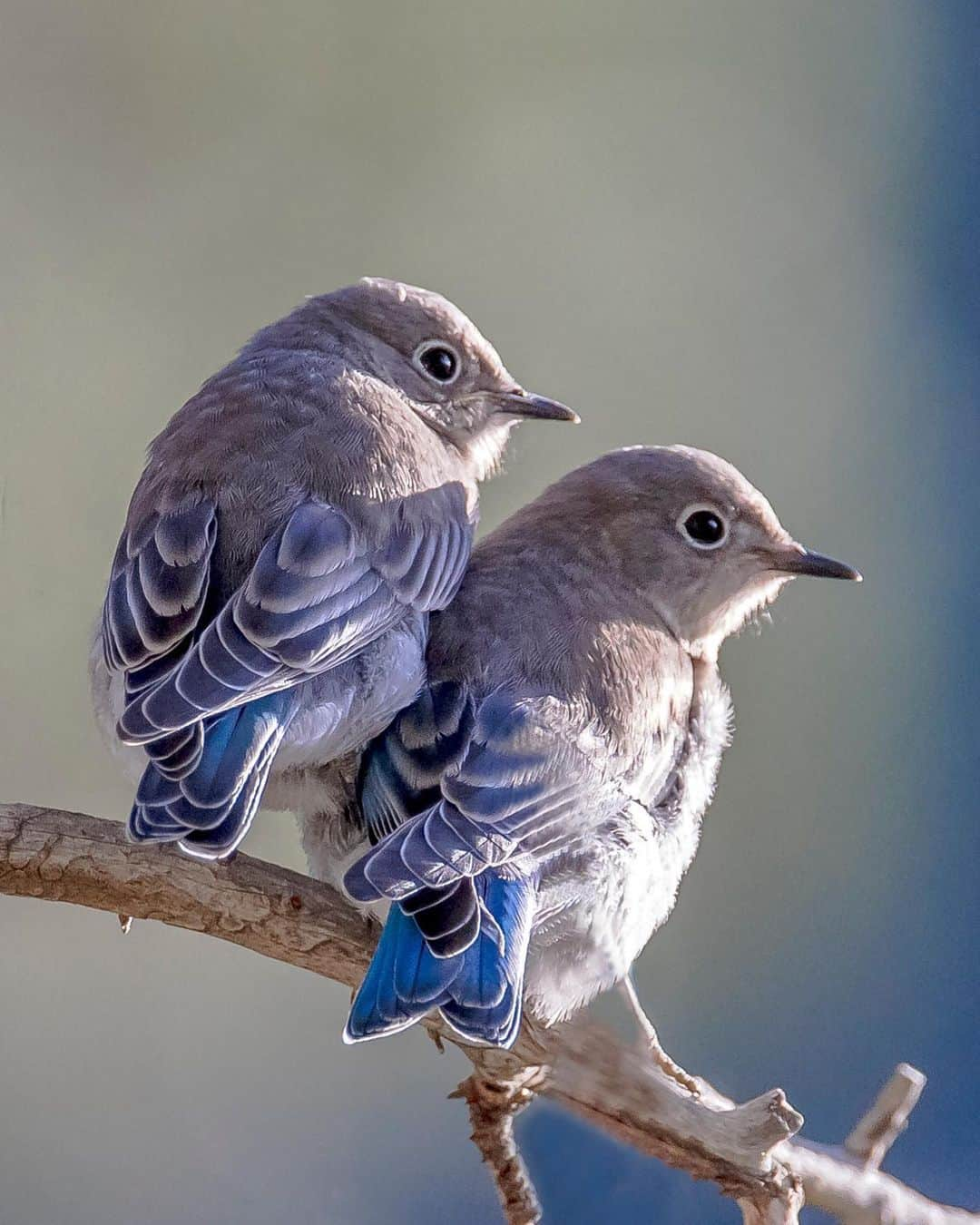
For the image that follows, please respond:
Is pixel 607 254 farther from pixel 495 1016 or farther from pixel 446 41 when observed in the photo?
pixel 495 1016

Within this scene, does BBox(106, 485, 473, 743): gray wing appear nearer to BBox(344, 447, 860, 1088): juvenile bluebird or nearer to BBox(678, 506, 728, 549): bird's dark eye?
BBox(344, 447, 860, 1088): juvenile bluebird

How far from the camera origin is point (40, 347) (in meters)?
2.47

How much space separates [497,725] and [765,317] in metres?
1.75

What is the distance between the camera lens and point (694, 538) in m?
2.11

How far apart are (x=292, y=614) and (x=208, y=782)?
224 millimetres

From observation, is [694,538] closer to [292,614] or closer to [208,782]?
[292,614]

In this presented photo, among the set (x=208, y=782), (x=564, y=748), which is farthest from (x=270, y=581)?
(x=564, y=748)

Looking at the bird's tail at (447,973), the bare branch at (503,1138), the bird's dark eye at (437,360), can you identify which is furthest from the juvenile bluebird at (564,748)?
the bird's dark eye at (437,360)

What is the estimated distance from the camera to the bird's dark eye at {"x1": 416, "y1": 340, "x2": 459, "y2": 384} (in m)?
2.17

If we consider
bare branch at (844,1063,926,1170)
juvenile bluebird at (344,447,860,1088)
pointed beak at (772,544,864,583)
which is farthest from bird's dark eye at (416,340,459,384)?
bare branch at (844,1063,926,1170)

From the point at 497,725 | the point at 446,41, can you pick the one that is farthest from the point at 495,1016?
the point at 446,41

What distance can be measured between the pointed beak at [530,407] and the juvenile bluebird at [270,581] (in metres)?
0.02

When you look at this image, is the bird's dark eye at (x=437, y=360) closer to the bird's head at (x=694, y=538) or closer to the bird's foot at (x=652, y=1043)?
the bird's head at (x=694, y=538)

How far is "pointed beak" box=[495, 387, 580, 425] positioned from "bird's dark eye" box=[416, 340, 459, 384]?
7 cm
